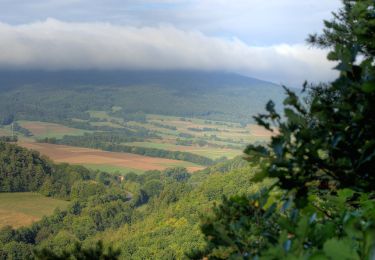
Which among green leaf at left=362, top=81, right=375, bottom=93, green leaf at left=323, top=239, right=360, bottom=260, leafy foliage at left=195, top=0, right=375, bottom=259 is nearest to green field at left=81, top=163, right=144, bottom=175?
leafy foliage at left=195, top=0, right=375, bottom=259

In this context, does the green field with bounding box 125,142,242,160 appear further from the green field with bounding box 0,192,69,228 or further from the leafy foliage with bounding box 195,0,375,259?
the leafy foliage with bounding box 195,0,375,259

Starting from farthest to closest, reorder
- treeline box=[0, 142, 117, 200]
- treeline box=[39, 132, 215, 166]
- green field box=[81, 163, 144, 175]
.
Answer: treeline box=[39, 132, 215, 166], green field box=[81, 163, 144, 175], treeline box=[0, 142, 117, 200]

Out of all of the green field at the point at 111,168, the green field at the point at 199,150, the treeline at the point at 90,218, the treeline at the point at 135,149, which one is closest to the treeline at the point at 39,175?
the green field at the point at 111,168

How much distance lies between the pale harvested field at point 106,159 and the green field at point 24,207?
82.9 ft

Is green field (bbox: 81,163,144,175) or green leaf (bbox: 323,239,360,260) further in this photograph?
green field (bbox: 81,163,144,175)

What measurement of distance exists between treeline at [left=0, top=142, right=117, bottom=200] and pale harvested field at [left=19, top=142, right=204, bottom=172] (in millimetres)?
8121

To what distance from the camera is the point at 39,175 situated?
134 meters

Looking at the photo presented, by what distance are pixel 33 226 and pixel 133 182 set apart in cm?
3824

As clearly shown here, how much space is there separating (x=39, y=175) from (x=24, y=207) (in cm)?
2521

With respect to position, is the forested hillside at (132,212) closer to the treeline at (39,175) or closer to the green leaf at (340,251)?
the treeline at (39,175)

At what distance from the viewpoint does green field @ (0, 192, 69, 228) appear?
99.4 meters

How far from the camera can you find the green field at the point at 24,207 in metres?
99.4

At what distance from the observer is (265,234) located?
2.15 m

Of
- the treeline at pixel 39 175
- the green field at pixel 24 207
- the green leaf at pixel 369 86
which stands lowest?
the green field at pixel 24 207
